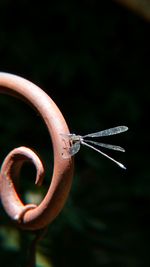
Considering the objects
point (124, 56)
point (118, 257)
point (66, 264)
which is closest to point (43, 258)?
point (66, 264)

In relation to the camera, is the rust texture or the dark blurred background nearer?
the rust texture

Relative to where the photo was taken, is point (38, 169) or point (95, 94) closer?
point (38, 169)

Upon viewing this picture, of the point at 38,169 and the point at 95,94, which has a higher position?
the point at 95,94

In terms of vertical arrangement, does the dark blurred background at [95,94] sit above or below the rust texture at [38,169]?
above

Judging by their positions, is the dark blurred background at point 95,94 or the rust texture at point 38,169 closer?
the rust texture at point 38,169

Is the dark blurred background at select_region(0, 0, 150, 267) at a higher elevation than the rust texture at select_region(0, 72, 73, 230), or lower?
higher
